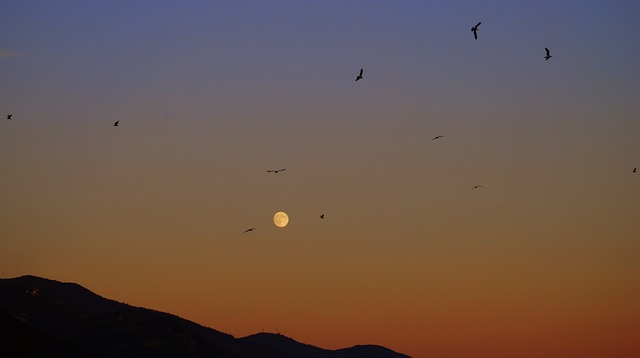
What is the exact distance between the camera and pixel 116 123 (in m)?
122

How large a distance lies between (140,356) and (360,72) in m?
104

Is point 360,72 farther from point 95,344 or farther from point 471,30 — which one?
point 95,344

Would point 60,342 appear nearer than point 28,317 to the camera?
Yes

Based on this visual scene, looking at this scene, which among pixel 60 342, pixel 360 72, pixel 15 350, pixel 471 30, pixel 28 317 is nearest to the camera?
pixel 471 30

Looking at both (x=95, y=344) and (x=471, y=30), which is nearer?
(x=471, y=30)

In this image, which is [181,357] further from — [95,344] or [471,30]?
[471,30]

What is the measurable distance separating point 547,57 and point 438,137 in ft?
48.5

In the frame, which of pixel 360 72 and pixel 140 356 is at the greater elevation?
pixel 360 72

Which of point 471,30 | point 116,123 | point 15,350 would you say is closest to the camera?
point 471,30

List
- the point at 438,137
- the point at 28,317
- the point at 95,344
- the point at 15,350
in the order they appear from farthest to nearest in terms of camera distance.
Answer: the point at 28,317
the point at 95,344
the point at 15,350
the point at 438,137

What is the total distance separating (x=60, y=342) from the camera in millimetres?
159375

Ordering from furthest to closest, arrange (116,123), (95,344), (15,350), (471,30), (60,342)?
(95,344), (60,342), (15,350), (116,123), (471,30)

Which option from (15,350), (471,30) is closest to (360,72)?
(471,30)

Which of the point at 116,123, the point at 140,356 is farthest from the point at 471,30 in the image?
the point at 140,356
